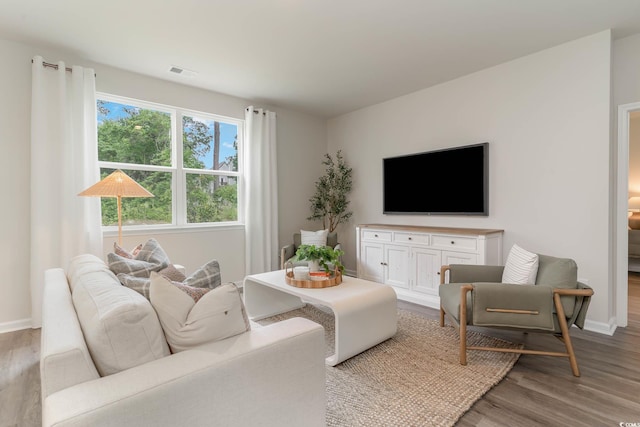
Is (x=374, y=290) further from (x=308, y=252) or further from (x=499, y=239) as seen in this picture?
(x=499, y=239)

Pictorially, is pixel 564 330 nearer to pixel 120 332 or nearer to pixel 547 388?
pixel 547 388

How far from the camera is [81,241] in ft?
10.3

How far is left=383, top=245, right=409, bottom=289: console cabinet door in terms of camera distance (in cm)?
379

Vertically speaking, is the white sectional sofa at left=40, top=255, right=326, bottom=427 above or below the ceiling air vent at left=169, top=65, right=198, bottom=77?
below

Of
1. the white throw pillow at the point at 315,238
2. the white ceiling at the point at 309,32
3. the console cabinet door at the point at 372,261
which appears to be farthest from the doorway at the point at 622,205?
the white throw pillow at the point at 315,238

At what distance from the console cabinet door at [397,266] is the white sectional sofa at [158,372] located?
8.46 feet

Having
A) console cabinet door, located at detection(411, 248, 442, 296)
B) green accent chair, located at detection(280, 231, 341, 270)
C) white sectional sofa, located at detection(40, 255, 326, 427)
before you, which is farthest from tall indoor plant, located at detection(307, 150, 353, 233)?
white sectional sofa, located at detection(40, 255, 326, 427)

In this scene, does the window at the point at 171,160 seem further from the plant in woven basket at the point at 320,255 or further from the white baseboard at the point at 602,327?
the white baseboard at the point at 602,327

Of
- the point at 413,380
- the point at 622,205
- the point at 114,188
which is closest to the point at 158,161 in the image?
the point at 114,188

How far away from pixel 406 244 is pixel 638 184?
5157mm

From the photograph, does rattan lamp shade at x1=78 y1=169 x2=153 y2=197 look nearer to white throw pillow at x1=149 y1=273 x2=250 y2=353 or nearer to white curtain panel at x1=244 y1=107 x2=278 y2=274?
white curtain panel at x1=244 y1=107 x2=278 y2=274

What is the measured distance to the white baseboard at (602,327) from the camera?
276cm

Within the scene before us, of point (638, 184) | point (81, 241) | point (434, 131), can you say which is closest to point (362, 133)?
point (434, 131)

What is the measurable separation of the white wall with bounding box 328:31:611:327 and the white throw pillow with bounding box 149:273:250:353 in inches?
126
